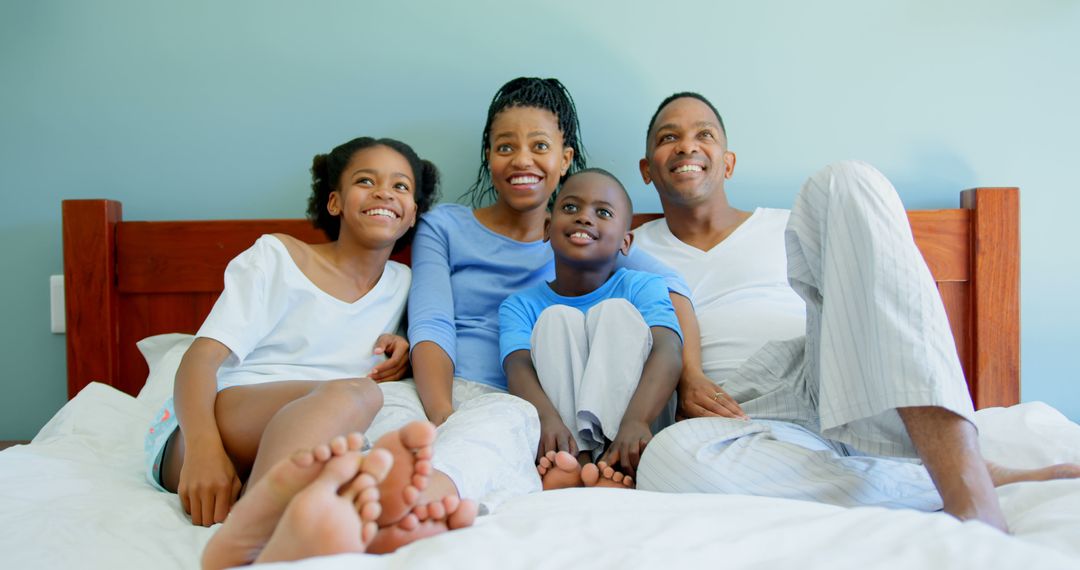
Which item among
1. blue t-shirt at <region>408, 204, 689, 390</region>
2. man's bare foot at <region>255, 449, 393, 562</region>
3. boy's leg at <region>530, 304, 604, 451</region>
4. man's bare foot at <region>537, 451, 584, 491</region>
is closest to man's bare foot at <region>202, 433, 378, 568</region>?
man's bare foot at <region>255, 449, 393, 562</region>

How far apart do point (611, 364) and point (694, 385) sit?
152 millimetres

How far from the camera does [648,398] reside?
1.15 m

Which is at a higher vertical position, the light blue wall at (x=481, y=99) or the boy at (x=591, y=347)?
the light blue wall at (x=481, y=99)

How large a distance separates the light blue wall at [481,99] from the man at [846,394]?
26.8 inches

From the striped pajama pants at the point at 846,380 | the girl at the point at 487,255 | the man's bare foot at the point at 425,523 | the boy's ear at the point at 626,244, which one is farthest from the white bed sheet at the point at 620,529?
the boy's ear at the point at 626,244

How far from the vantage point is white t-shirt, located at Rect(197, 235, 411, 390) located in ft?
3.76

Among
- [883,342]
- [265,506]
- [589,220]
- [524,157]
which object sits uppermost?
[524,157]

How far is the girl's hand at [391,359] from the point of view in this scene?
132 centimetres

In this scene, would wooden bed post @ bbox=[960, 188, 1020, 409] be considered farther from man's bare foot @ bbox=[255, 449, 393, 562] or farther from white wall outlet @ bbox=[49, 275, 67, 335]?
white wall outlet @ bbox=[49, 275, 67, 335]

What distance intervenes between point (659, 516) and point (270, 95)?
4.61 ft

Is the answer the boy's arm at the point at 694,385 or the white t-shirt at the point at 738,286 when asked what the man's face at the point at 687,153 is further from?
the boy's arm at the point at 694,385

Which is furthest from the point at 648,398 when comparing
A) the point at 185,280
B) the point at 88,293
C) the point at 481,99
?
the point at 88,293

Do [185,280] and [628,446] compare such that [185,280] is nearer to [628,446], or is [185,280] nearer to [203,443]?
[203,443]

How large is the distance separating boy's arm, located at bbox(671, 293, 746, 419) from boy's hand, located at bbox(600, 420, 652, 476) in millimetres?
115
